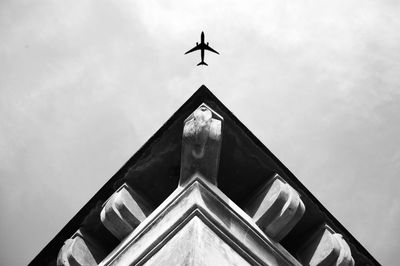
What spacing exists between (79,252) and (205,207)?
5.96 feet

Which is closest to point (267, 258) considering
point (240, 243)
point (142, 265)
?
Result: point (240, 243)

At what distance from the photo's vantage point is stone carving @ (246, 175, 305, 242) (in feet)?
17.7

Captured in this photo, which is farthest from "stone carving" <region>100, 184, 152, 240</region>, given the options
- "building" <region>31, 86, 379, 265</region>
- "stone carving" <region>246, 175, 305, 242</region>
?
"stone carving" <region>246, 175, 305, 242</region>

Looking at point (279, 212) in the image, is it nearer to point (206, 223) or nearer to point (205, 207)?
point (205, 207)

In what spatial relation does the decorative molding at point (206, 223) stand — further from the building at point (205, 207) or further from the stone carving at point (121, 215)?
the stone carving at point (121, 215)

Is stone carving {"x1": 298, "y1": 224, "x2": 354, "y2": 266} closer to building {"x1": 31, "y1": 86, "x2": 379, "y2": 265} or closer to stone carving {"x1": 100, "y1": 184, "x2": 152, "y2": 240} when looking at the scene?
building {"x1": 31, "y1": 86, "x2": 379, "y2": 265}

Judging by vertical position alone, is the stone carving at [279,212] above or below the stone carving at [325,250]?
above

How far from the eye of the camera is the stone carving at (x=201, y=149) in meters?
5.29

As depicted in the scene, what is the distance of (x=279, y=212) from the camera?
540 cm

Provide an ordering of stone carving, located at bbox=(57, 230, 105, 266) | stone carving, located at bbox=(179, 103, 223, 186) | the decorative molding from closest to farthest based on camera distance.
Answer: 1. the decorative molding
2. stone carving, located at bbox=(179, 103, 223, 186)
3. stone carving, located at bbox=(57, 230, 105, 266)

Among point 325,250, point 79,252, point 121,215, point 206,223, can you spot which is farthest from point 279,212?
point 79,252

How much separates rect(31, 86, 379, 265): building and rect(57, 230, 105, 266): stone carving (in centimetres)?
1

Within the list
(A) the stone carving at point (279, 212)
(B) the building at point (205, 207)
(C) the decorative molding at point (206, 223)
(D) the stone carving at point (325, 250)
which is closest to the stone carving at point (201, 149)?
(B) the building at point (205, 207)

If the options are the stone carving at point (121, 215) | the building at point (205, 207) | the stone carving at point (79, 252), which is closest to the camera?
the building at point (205, 207)
